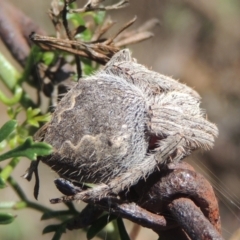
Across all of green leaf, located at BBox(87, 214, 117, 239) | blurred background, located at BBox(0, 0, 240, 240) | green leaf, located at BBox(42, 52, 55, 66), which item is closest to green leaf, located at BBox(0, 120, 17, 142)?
green leaf, located at BBox(87, 214, 117, 239)

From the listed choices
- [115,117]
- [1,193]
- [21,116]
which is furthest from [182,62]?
[115,117]

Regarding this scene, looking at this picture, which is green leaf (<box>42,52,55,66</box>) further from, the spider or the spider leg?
the spider leg

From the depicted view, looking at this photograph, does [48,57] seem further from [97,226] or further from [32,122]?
[97,226]

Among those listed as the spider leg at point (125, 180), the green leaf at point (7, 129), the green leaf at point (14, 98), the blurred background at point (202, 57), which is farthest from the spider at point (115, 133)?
the blurred background at point (202, 57)

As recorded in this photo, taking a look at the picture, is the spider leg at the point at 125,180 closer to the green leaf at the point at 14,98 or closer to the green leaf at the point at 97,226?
the green leaf at the point at 97,226

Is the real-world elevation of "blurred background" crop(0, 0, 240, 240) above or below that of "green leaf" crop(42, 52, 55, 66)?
above
